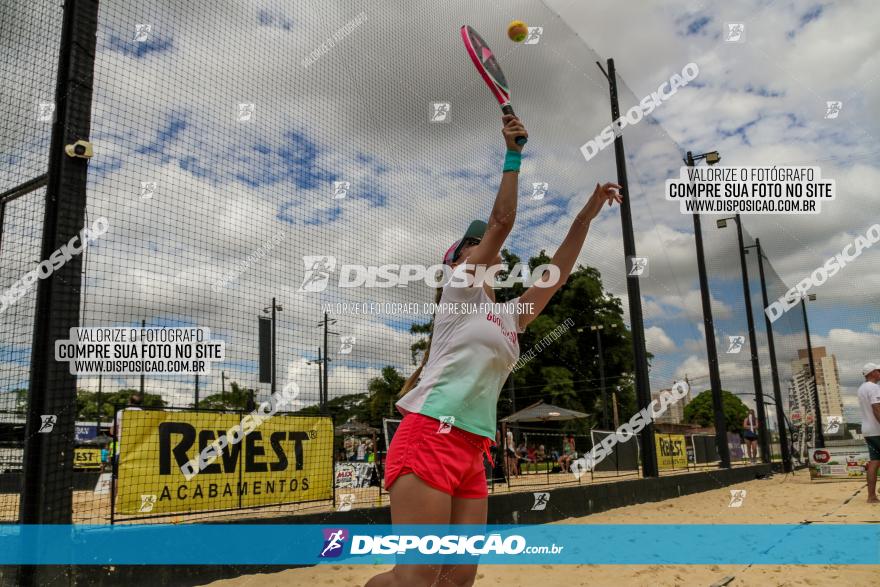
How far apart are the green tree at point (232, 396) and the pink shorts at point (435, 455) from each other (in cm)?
384

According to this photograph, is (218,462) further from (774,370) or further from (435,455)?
(774,370)

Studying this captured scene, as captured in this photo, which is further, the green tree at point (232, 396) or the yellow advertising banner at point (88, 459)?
the yellow advertising banner at point (88, 459)

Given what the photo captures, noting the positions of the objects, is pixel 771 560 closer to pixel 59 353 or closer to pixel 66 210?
pixel 59 353

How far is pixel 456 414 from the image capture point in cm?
176

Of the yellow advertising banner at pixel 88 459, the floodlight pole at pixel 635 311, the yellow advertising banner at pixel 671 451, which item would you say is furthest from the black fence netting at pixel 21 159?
the yellow advertising banner at pixel 671 451

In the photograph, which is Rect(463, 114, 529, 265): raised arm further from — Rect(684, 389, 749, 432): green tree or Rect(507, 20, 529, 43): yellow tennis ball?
Rect(684, 389, 749, 432): green tree

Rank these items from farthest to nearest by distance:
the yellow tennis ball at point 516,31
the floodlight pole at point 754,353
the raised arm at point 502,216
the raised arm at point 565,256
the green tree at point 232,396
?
the floodlight pole at point 754,353 → the green tree at point 232,396 → the yellow tennis ball at point 516,31 → the raised arm at point 565,256 → the raised arm at point 502,216

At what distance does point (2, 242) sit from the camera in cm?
484

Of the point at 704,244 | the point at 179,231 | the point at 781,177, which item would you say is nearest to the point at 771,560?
the point at 179,231

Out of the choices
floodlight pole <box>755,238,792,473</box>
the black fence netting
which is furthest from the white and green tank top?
floodlight pole <box>755,238,792,473</box>

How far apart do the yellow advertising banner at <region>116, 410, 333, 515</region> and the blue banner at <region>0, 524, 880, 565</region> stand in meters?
0.55

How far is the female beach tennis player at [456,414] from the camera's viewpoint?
5.47ft

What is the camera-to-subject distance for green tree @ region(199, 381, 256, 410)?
5.37m

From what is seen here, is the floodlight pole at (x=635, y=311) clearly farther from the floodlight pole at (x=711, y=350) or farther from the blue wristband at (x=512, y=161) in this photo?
the blue wristband at (x=512, y=161)
